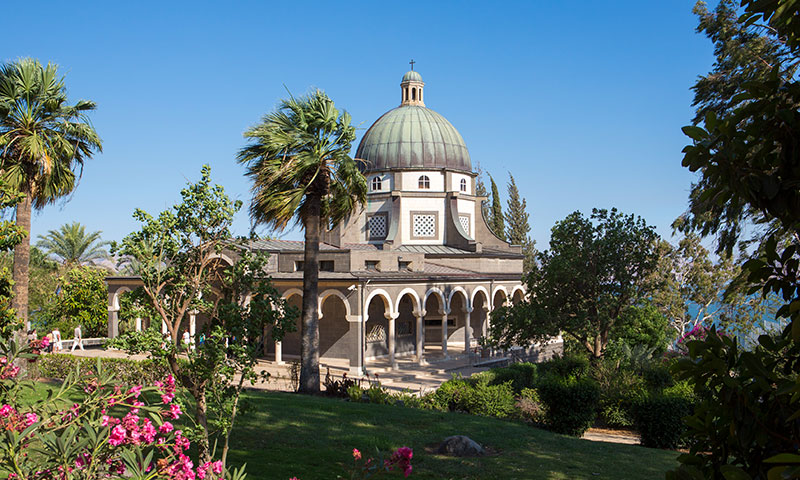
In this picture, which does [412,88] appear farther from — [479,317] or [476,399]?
[476,399]

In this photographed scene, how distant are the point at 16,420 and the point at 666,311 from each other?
3474 cm

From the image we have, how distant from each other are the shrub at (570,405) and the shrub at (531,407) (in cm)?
46

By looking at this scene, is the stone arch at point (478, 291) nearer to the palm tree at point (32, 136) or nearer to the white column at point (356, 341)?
the white column at point (356, 341)

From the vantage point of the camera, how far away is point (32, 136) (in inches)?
661

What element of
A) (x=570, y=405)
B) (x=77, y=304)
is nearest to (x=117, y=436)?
(x=570, y=405)

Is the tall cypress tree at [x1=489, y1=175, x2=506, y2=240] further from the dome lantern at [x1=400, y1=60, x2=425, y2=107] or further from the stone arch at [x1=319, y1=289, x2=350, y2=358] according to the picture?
the stone arch at [x1=319, y1=289, x2=350, y2=358]

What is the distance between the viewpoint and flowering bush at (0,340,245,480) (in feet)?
11.7

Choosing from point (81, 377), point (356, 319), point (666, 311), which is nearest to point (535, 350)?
point (666, 311)

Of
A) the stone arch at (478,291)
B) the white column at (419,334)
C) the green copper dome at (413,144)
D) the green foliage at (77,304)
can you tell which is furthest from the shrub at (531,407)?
the green foliage at (77,304)

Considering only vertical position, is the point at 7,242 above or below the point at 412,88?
below

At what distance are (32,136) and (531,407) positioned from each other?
15681mm

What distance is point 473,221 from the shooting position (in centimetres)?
4072

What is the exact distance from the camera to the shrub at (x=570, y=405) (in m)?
15.6

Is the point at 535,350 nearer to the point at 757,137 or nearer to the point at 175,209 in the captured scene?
the point at 175,209
